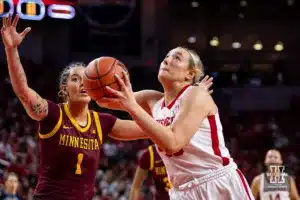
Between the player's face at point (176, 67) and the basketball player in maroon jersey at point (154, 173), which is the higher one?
the player's face at point (176, 67)

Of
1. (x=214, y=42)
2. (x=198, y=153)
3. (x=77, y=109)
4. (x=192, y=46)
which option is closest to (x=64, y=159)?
(x=77, y=109)

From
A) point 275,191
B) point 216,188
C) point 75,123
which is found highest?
point 75,123

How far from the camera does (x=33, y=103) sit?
3.97 metres

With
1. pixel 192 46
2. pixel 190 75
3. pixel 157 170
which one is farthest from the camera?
pixel 192 46

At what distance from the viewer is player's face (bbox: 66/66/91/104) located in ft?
14.0

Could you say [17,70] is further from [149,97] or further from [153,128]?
[153,128]

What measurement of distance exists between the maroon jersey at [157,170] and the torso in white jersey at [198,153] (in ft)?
8.47

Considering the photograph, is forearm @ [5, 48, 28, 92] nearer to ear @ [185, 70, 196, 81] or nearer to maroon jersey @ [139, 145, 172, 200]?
ear @ [185, 70, 196, 81]

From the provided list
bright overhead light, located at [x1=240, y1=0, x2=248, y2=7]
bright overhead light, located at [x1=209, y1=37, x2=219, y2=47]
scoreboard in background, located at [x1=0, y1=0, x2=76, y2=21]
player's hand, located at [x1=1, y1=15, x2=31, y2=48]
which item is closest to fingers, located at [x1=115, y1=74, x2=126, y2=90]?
player's hand, located at [x1=1, y1=15, x2=31, y2=48]

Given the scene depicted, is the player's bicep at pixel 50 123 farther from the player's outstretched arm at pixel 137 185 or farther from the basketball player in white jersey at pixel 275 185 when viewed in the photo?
the basketball player in white jersey at pixel 275 185

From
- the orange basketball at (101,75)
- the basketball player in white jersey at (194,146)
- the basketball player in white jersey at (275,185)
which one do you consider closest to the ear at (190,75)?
the basketball player in white jersey at (194,146)

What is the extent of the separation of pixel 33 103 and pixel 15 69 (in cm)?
28

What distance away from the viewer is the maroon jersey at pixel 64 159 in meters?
4.04

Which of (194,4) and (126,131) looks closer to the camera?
(126,131)
